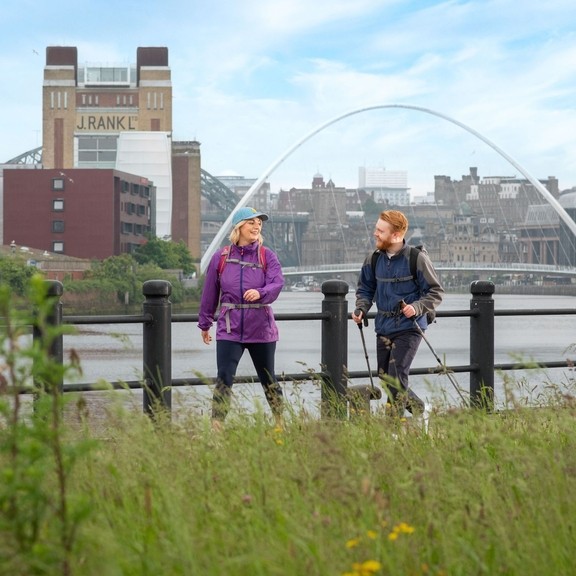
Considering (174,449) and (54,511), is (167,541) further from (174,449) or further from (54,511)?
(174,449)

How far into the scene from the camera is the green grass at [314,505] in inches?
135

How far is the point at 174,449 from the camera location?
4.93m

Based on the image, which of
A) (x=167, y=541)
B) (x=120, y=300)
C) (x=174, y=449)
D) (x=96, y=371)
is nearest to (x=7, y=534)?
(x=167, y=541)

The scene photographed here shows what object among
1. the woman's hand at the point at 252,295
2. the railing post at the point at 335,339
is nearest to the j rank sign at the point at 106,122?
the railing post at the point at 335,339

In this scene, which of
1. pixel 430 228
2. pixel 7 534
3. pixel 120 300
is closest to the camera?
pixel 7 534

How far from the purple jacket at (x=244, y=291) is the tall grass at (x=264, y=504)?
2101 millimetres

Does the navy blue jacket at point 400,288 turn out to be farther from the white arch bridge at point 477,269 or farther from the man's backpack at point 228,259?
the white arch bridge at point 477,269

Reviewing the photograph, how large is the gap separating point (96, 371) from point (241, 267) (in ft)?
139

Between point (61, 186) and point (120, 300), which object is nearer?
point (120, 300)

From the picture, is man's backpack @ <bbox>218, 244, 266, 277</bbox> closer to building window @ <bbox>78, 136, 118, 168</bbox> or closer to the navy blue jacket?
the navy blue jacket

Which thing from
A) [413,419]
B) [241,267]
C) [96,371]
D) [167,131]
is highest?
[167,131]

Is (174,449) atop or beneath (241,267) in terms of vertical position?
beneath

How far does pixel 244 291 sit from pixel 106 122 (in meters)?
171

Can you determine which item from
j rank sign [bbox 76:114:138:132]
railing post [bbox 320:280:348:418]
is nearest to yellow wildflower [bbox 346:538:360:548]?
railing post [bbox 320:280:348:418]
